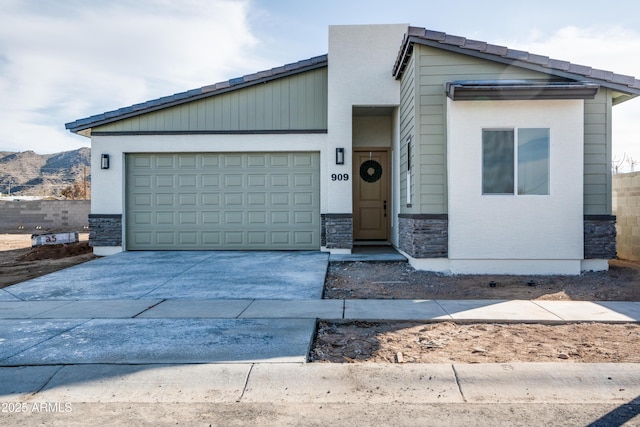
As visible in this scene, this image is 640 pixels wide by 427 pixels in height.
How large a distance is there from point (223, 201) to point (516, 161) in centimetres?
723

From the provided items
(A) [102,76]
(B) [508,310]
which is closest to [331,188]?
(B) [508,310]

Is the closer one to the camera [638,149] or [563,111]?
[563,111]

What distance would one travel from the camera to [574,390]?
11.8 feet

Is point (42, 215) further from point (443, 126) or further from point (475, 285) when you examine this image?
point (475, 285)

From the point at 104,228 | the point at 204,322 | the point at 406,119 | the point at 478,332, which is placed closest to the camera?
the point at 478,332

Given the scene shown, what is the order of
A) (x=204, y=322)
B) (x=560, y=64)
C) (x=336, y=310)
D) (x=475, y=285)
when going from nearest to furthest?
(x=204, y=322) → (x=336, y=310) → (x=475, y=285) → (x=560, y=64)

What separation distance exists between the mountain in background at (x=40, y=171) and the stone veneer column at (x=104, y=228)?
6011 centimetres

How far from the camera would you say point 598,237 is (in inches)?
340

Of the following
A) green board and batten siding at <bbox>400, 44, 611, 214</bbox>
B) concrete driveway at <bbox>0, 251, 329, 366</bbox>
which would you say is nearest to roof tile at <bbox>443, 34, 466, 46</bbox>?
green board and batten siding at <bbox>400, 44, 611, 214</bbox>

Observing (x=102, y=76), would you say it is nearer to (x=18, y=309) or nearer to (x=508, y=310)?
(x=18, y=309)

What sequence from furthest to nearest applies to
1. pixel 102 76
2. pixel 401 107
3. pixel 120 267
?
pixel 102 76
pixel 401 107
pixel 120 267

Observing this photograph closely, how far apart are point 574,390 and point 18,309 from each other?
681cm

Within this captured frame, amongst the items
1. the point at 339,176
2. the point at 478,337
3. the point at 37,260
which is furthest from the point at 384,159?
the point at 37,260

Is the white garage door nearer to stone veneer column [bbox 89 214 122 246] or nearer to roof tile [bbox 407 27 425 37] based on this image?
stone veneer column [bbox 89 214 122 246]
